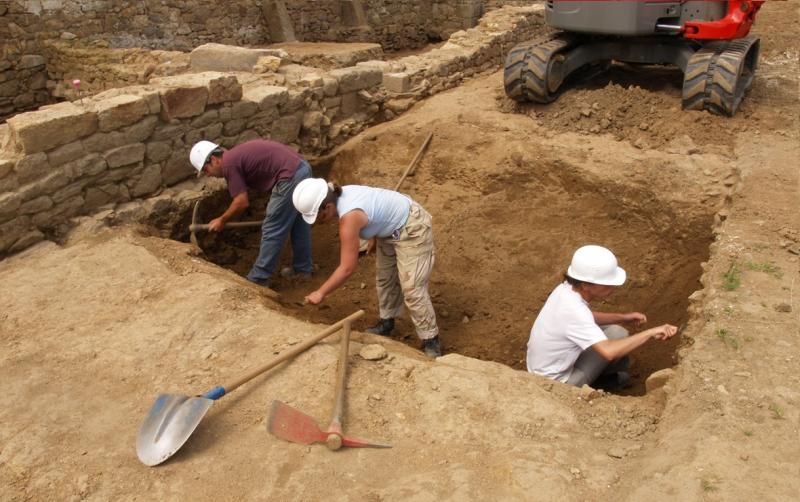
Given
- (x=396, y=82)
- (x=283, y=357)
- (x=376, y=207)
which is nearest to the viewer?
(x=283, y=357)

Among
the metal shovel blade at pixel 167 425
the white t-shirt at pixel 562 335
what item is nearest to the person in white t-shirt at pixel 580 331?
the white t-shirt at pixel 562 335

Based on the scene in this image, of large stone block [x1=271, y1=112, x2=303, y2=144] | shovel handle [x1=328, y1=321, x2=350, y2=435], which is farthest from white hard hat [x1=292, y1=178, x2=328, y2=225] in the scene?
large stone block [x1=271, y1=112, x2=303, y2=144]

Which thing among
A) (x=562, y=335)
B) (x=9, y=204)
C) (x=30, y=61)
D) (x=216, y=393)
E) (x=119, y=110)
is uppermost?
(x=119, y=110)

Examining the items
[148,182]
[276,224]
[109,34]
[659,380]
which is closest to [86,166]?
[148,182]

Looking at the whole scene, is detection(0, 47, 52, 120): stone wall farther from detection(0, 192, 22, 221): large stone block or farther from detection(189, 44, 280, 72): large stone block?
detection(0, 192, 22, 221): large stone block

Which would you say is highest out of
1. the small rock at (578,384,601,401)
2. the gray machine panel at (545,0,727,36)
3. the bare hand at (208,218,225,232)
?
the gray machine panel at (545,0,727,36)

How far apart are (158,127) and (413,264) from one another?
2.76 m

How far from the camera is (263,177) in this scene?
5.68 meters

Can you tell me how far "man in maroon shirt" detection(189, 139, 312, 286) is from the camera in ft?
18.1

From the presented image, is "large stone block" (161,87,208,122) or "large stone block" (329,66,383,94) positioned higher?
"large stone block" (161,87,208,122)

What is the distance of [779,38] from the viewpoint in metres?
10.4

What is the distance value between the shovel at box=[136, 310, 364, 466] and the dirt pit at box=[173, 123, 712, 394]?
1.95 metres

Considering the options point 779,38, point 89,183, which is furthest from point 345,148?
point 779,38

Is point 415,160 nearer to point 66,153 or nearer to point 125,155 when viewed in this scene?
point 125,155
